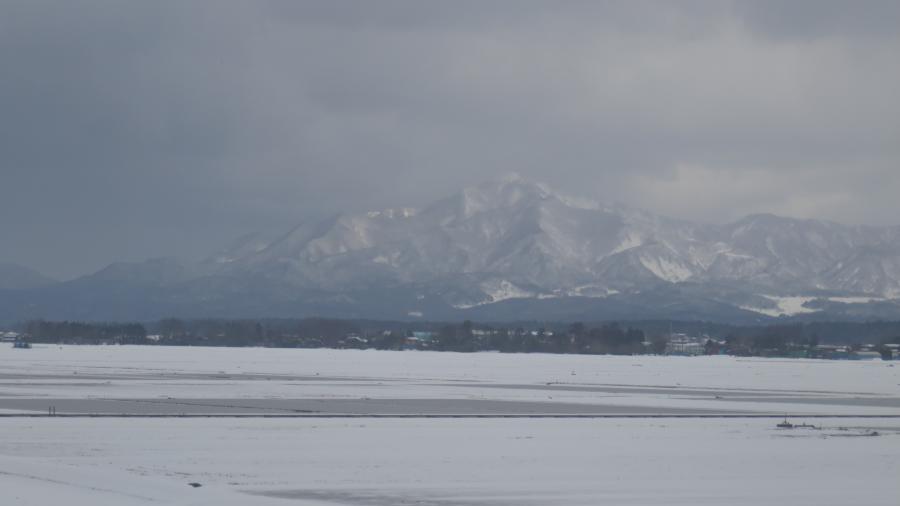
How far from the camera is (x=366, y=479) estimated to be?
3128 cm

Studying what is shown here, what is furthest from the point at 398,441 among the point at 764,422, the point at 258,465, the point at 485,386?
the point at 485,386

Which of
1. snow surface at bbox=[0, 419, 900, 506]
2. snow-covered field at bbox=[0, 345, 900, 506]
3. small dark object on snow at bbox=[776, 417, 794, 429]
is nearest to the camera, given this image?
snow surface at bbox=[0, 419, 900, 506]

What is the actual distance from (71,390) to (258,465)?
35747 mm

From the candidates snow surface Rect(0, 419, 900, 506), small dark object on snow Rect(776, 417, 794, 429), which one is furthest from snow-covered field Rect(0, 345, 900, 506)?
small dark object on snow Rect(776, 417, 794, 429)

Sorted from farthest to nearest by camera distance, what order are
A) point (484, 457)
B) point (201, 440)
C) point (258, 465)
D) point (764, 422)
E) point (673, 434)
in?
1. point (764, 422)
2. point (673, 434)
3. point (201, 440)
4. point (484, 457)
5. point (258, 465)

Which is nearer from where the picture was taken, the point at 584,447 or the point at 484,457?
the point at 484,457

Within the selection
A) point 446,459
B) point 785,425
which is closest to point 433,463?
point 446,459

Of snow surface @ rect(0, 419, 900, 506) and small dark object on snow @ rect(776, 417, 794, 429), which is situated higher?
small dark object on snow @ rect(776, 417, 794, 429)

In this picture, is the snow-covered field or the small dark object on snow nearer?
the snow-covered field

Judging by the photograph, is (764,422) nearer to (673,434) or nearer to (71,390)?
(673,434)

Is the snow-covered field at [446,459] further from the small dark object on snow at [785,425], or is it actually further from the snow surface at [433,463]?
the small dark object on snow at [785,425]

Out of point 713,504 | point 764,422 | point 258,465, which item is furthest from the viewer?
point 764,422

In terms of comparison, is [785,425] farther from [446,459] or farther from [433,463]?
[433,463]

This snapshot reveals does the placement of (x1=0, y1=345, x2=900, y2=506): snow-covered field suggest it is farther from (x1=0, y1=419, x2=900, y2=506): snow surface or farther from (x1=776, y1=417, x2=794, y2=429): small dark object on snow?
(x1=776, y1=417, x2=794, y2=429): small dark object on snow
